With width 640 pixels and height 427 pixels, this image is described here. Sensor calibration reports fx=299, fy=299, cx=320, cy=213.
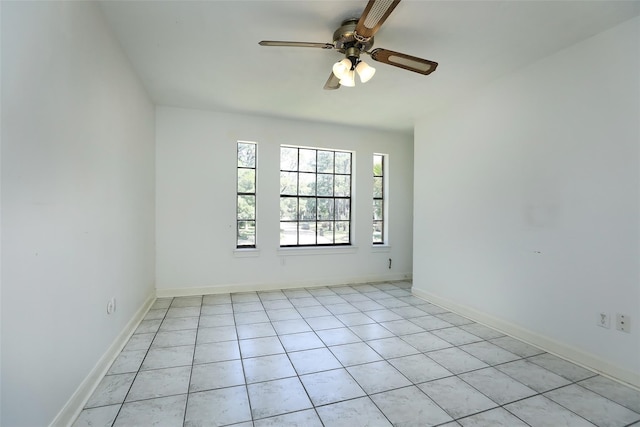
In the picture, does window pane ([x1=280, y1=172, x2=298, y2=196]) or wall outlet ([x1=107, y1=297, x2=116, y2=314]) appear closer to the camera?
wall outlet ([x1=107, y1=297, x2=116, y2=314])

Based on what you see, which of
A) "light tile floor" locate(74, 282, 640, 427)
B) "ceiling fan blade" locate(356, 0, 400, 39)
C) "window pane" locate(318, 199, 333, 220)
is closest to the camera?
"ceiling fan blade" locate(356, 0, 400, 39)

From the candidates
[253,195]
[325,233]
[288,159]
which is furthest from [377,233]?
[253,195]

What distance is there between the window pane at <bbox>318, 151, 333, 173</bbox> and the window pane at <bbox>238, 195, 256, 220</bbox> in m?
1.20

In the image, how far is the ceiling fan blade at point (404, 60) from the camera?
6.79 feet

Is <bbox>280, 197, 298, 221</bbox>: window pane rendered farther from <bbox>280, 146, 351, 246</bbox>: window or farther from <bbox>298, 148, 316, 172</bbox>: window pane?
<bbox>298, 148, 316, 172</bbox>: window pane

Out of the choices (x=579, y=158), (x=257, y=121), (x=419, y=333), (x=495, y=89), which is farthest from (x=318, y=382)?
(x=257, y=121)

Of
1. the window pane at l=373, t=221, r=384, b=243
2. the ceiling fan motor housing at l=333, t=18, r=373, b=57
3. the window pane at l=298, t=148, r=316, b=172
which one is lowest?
the window pane at l=373, t=221, r=384, b=243

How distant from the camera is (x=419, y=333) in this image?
2.98 meters

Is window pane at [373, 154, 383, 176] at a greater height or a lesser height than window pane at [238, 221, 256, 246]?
greater

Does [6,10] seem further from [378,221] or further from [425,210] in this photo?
[378,221]

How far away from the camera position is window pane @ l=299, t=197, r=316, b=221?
472 cm

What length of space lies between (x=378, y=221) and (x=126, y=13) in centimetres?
421

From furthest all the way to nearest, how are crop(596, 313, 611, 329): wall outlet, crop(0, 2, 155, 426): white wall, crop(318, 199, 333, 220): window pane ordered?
1. crop(318, 199, 333, 220): window pane
2. crop(596, 313, 611, 329): wall outlet
3. crop(0, 2, 155, 426): white wall


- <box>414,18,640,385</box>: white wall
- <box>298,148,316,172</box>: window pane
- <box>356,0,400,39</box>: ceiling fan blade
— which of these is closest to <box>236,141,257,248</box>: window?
<box>298,148,316,172</box>: window pane
